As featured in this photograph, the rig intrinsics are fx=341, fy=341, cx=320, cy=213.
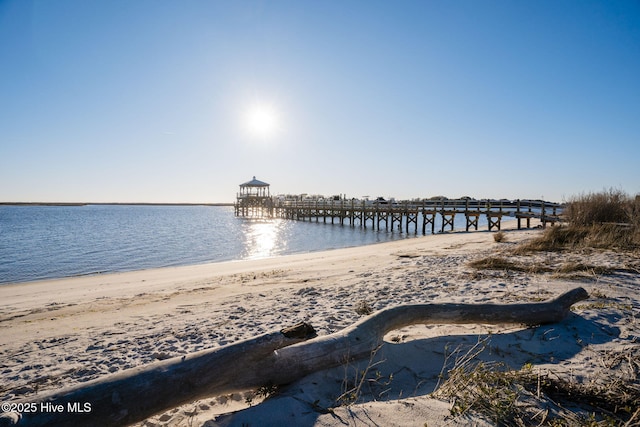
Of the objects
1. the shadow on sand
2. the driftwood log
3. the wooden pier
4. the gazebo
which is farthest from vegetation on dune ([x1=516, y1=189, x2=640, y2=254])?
the gazebo

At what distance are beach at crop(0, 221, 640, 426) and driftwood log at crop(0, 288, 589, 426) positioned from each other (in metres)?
0.16

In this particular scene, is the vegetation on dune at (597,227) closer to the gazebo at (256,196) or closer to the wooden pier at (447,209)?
the wooden pier at (447,209)

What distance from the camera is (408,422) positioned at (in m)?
2.40

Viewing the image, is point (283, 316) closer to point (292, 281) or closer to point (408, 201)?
point (292, 281)

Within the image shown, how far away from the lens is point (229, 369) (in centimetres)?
277

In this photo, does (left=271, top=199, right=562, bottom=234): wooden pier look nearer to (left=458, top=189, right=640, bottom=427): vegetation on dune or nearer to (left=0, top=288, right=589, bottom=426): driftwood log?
(left=0, top=288, right=589, bottom=426): driftwood log

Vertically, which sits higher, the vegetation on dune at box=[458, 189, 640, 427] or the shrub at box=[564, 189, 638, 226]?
the shrub at box=[564, 189, 638, 226]

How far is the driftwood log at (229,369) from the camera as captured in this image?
6.95 ft

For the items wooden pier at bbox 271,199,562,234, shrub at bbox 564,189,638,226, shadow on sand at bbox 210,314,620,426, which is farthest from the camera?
wooden pier at bbox 271,199,562,234

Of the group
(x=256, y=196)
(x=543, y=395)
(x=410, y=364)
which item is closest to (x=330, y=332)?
(x=410, y=364)

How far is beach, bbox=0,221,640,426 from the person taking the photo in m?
2.79

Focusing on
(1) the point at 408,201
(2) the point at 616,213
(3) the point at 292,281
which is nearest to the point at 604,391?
(3) the point at 292,281

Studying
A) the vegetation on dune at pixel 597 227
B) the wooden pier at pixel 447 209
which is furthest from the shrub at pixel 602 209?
the wooden pier at pixel 447 209

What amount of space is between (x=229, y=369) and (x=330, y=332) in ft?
6.77
